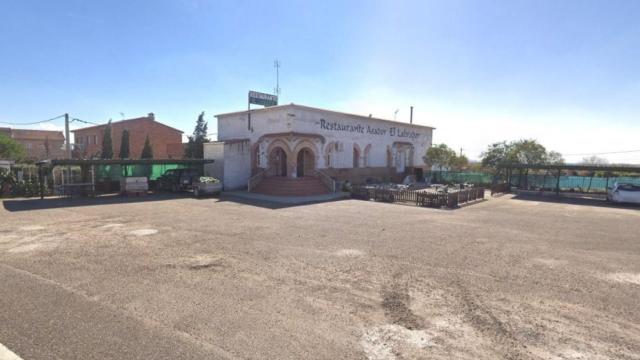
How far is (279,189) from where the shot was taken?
2211 centimetres

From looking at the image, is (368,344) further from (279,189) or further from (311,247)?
(279,189)

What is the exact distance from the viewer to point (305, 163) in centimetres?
2619

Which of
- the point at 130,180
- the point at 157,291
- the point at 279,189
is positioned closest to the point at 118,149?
the point at 130,180

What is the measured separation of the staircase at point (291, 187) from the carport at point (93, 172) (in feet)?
17.6

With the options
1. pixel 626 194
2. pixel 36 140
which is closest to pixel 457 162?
pixel 626 194

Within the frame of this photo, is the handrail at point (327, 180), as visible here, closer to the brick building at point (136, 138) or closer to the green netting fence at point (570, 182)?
the green netting fence at point (570, 182)

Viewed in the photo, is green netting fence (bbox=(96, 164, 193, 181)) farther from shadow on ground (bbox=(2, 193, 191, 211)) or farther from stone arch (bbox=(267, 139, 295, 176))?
stone arch (bbox=(267, 139, 295, 176))

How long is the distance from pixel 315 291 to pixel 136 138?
4460 centimetres

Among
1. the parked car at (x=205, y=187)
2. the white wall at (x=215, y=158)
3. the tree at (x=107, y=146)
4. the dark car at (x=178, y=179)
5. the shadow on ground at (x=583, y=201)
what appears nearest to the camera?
the shadow on ground at (x=583, y=201)

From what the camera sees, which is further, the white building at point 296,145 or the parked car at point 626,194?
the white building at point 296,145

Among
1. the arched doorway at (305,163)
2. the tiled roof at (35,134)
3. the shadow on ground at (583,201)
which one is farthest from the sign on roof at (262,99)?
the tiled roof at (35,134)

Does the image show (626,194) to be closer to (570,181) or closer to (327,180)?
(570,181)

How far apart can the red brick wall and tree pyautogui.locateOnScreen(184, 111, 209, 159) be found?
3.30 m

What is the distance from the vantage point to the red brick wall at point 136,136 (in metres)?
42.3
